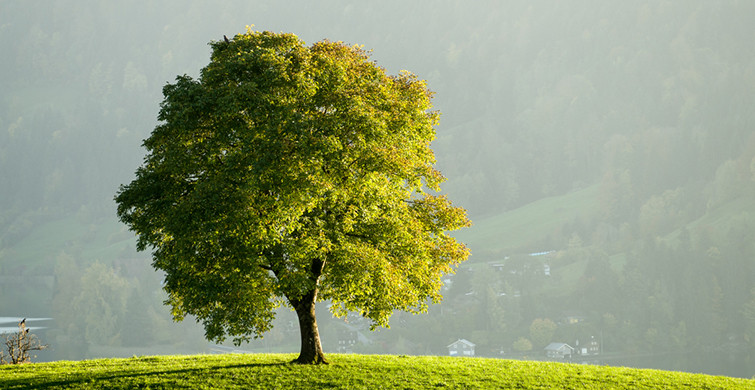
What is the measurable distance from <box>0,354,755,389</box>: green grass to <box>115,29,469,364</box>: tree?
203 cm

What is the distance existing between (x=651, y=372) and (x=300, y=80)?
22.5 m

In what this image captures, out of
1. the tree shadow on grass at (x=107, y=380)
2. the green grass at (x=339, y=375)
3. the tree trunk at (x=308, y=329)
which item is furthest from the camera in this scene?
the tree trunk at (x=308, y=329)

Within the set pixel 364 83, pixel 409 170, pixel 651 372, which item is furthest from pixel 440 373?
pixel 364 83

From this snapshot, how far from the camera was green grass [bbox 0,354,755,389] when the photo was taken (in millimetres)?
25359

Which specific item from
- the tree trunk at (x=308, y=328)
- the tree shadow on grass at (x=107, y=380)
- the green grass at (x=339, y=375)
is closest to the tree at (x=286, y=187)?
the tree trunk at (x=308, y=328)

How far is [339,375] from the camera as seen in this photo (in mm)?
26703

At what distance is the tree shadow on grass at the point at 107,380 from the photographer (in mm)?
24828

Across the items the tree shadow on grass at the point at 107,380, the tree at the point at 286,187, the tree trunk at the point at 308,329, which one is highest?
the tree at the point at 286,187

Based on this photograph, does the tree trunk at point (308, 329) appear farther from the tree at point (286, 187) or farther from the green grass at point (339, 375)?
the green grass at point (339, 375)

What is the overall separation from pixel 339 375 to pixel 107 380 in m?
9.55

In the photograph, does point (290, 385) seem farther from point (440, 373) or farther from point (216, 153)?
point (216, 153)

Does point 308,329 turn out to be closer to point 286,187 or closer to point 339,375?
point 339,375

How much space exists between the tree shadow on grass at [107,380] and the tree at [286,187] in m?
2.23

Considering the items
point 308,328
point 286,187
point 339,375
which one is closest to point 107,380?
point 308,328
